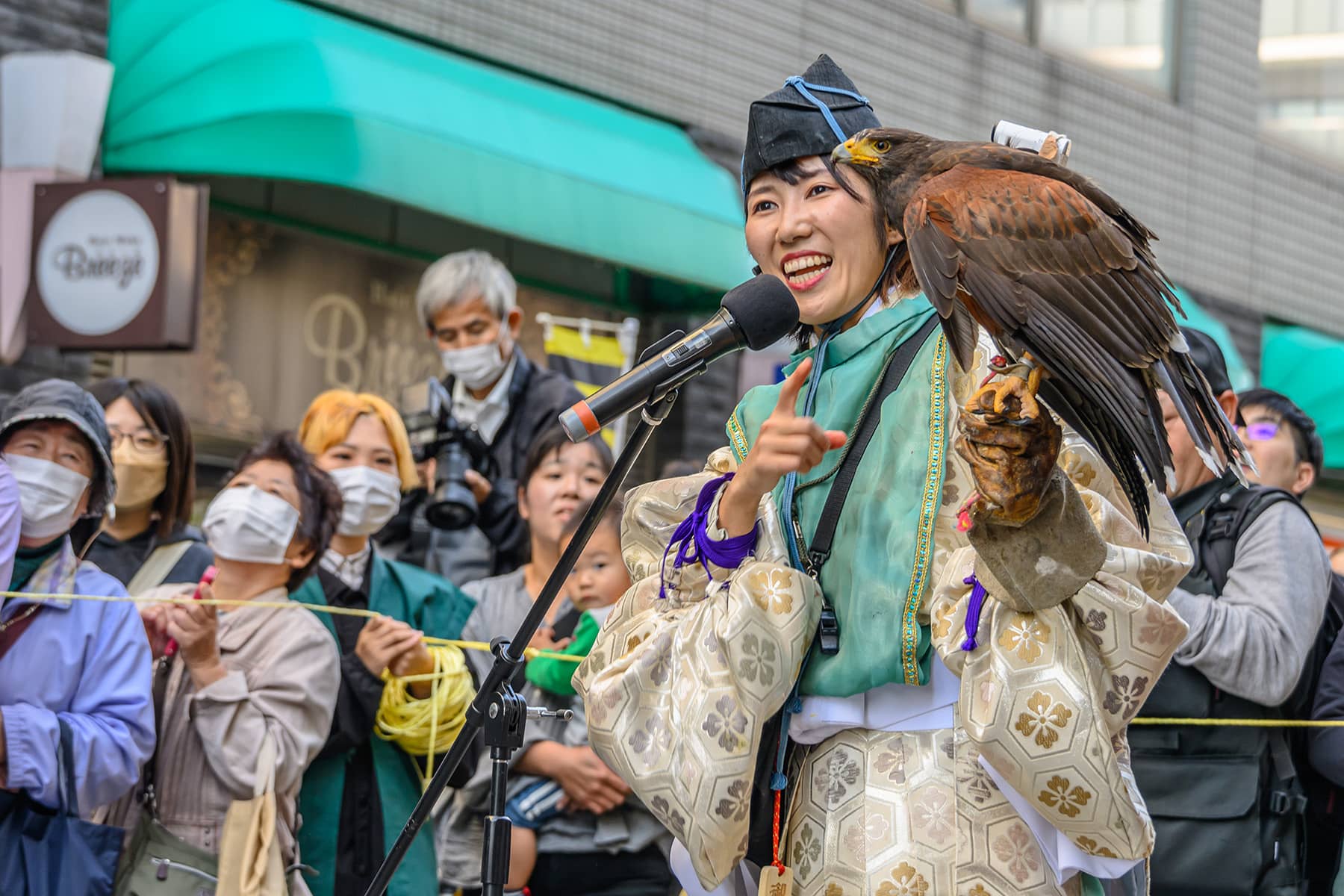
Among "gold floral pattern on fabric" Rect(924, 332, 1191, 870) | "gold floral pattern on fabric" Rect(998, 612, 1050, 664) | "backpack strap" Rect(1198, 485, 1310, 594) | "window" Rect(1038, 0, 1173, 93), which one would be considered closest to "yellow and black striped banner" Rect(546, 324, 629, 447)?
"backpack strap" Rect(1198, 485, 1310, 594)

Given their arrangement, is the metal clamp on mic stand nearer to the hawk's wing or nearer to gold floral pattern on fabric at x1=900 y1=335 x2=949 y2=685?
gold floral pattern on fabric at x1=900 y1=335 x2=949 y2=685

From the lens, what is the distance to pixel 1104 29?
12102mm

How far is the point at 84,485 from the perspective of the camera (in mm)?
3955

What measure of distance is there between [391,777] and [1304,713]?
233 centimetres

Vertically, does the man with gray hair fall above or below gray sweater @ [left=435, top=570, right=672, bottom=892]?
above

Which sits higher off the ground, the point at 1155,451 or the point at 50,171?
the point at 50,171

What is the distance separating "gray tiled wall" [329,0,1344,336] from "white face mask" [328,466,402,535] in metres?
3.82

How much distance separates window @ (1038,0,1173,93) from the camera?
11.8 meters

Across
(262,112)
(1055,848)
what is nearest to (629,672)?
(1055,848)

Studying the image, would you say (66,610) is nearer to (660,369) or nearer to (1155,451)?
(660,369)

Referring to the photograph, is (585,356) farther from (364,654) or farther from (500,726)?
(500,726)

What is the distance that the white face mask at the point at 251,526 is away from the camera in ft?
13.9

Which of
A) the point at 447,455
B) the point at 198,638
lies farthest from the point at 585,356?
the point at 198,638

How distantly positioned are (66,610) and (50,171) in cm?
353
